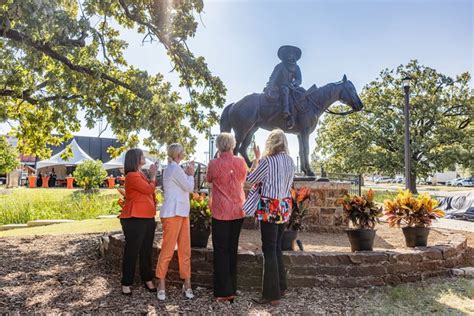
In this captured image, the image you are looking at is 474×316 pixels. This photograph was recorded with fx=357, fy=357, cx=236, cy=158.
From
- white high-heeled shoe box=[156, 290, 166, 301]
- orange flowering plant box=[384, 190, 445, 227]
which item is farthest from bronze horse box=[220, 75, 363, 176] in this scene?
white high-heeled shoe box=[156, 290, 166, 301]

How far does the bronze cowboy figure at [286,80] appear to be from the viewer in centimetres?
724

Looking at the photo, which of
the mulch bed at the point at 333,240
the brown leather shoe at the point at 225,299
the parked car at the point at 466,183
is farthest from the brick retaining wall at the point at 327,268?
the parked car at the point at 466,183

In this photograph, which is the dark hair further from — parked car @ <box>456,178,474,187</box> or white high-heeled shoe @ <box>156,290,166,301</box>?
parked car @ <box>456,178,474,187</box>

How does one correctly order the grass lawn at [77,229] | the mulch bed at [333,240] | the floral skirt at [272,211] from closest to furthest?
the floral skirt at [272,211]
the mulch bed at [333,240]
the grass lawn at [77,229]

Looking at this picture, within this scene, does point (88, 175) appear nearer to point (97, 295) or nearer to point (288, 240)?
point (97, 295)

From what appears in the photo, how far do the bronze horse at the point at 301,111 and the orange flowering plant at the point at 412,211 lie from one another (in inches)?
92.3

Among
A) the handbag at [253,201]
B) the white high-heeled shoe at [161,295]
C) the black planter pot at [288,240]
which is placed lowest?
the white high-heeled shoe at [161,295]

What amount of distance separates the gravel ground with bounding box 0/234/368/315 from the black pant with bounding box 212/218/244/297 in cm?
17

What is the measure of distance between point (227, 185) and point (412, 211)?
3075 mm

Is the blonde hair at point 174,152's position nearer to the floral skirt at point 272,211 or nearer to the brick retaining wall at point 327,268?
the floral skirt at point 272,211

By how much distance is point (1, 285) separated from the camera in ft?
14.4

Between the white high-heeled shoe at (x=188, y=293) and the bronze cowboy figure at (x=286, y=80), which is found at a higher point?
the bronze cowboy figure at (x=286, y=80)

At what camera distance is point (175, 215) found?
389cm

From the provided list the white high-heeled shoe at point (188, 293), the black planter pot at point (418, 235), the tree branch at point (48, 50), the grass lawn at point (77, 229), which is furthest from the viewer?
the grass lawn at point (77, 229)
